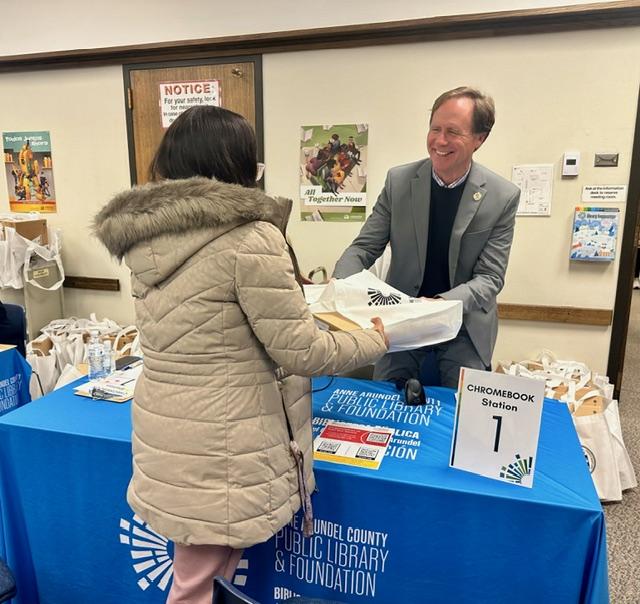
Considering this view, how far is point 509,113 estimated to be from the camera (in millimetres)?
2805

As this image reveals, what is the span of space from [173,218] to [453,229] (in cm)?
120

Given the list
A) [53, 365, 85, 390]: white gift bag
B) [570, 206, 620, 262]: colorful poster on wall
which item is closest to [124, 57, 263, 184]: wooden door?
[53, 365, 85, 390]: white gift bag

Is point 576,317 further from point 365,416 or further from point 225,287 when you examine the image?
point 225,287

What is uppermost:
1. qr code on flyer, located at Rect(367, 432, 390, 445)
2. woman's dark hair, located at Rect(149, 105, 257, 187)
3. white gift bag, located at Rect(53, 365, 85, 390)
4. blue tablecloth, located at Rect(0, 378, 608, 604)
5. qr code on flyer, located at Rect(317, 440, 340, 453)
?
woman's dark hair, located at Rect(149, 105, 257, 187)

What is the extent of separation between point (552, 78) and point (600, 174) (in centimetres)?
56

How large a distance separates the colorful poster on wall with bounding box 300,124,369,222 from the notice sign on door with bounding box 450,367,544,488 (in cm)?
211

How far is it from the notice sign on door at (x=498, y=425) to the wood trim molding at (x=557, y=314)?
6.31 feet

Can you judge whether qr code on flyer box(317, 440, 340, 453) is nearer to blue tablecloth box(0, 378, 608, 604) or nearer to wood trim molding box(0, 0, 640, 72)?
blue tablecloth box(0, 378, 608, 604)

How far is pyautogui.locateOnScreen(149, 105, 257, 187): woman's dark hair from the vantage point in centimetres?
104

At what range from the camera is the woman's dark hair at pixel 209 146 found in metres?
1.04

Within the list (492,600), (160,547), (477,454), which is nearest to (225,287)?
(477,454)

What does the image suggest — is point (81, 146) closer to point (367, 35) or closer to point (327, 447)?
point (367, 35)

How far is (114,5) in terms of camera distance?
3379 millimetres

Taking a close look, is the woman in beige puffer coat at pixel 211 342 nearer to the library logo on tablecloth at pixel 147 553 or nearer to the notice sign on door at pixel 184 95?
the library logo on tablecloth at pixel 147 553
